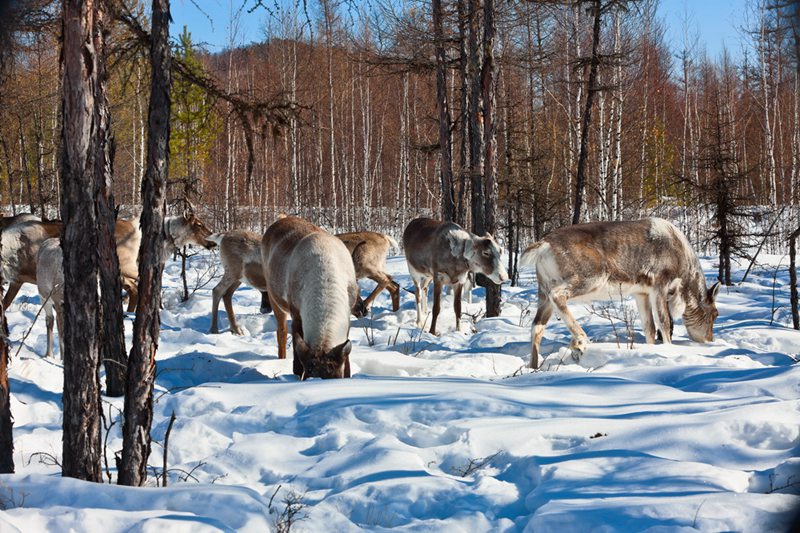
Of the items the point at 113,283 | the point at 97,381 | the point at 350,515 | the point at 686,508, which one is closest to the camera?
the point at 686,508

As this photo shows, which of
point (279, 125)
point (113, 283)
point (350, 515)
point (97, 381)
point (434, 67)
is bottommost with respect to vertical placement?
point (350, 515)

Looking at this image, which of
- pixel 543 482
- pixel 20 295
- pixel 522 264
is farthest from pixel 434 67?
pixel 543 482

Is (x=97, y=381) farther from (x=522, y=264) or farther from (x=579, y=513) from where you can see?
(x=522, y=264)

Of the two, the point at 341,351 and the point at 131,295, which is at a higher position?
the point at 131,295

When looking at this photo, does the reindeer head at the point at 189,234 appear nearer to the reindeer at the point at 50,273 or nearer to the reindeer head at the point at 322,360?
the reindeer at the point at 50,273

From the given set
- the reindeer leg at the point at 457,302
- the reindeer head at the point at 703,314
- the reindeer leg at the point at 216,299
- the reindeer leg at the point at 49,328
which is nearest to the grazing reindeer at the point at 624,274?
the reindeer head at the point at 703,314

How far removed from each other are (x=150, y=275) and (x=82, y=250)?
34 cm

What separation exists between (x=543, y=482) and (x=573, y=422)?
0.99m

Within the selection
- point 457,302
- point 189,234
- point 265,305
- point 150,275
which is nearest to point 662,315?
point 457,302

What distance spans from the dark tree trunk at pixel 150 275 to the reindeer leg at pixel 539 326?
16.5 feet

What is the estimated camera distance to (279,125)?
517 centimetres

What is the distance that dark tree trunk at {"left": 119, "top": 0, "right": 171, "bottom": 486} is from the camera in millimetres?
3691

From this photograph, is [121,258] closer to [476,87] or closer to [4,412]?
[476,87]

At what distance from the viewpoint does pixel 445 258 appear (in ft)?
39.1
